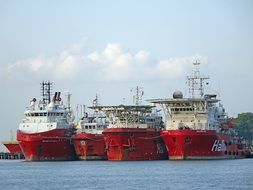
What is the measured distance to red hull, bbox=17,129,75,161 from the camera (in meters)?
135

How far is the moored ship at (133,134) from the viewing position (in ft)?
422

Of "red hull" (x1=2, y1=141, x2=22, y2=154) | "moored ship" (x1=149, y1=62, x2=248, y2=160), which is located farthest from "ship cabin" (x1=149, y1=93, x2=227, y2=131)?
"red hull" (x1=2, y1=141, x2=22, y2=154)

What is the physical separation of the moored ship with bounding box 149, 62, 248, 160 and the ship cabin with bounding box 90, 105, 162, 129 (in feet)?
16.0

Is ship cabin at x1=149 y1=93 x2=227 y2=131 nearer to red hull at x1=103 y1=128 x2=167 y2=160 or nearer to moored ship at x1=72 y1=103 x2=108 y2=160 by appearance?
red hull at x1=103 y1=128 x2=167 y2=160

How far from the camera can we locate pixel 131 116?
135375 millimetres

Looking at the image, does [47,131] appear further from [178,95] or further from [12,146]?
[12,146]

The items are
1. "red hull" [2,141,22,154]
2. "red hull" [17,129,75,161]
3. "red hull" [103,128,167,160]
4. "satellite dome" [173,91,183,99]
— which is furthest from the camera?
"red hull" [2,141,22,154]

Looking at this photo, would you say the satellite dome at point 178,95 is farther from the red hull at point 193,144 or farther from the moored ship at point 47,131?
the moored ship at point 47,131

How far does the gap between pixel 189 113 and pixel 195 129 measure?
11.1 feet

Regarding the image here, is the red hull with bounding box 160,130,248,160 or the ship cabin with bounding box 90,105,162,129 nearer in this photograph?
the red hull with bounding box 160,130,248,160

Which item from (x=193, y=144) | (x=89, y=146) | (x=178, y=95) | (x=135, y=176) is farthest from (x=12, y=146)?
(x=135, y=176)

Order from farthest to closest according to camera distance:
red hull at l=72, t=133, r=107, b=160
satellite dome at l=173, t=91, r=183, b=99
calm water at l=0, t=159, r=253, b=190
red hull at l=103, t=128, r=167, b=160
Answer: red hull at l=72, t=133, r=107, b=160 → satellite dome at l=173, t=91, r=183, b=99 → red hull at l=103, t=128, r=167, b=160 → calm water at l=0, t=159, r=253, b=190

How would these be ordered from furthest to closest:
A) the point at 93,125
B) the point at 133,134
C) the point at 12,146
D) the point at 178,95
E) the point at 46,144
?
the point at 12,146, the point at 93,125, the point at 46,144, the point at 178,95, the point at 133,134

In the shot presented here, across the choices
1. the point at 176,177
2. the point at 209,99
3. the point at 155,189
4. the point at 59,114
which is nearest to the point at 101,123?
the point at 59,114
